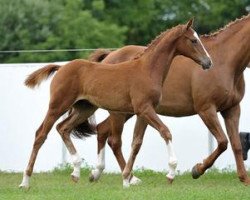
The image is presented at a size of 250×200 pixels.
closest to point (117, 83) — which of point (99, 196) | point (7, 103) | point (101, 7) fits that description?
point (99, 196)

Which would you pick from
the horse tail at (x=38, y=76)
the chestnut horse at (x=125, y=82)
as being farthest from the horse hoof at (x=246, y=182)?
the horse tail at (x=38, y=76)

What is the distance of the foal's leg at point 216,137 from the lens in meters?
11.5

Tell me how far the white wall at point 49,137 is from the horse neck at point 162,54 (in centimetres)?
336

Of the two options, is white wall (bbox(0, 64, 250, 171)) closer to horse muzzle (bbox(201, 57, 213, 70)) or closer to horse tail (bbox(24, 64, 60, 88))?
horse tail (bbox(24, 64, 60, 88))

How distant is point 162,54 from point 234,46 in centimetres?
148

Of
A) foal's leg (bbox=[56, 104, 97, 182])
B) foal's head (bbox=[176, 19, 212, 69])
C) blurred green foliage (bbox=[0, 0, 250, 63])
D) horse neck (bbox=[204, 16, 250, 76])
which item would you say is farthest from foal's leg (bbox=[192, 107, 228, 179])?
blurred green foliage (bbox=[0, 0, 250, 63])

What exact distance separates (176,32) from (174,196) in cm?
216

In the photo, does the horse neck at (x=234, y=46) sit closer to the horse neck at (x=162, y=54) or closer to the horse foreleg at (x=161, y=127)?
the horse neck at (x=162, y=54)

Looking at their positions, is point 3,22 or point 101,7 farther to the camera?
point 101,7

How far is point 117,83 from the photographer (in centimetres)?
1080

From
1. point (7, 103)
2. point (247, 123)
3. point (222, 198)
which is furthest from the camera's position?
point (7, 103)

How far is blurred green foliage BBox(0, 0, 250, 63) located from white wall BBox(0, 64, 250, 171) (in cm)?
1571

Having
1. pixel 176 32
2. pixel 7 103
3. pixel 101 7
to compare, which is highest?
pixel 176 32

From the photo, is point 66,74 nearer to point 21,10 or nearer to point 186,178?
point 186,178
